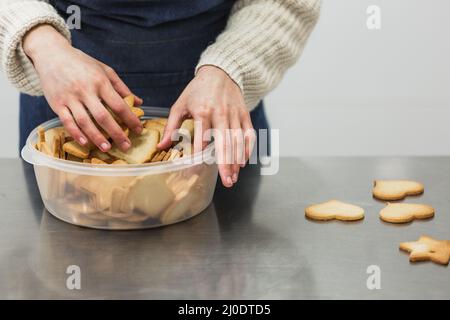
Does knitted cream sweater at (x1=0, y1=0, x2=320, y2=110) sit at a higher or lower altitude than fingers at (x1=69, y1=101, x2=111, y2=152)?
higher

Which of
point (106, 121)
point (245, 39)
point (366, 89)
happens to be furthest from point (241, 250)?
point (366, 89)

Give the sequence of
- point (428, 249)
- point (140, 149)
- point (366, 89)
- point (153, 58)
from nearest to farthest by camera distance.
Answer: point (428, 249) < point (140, 149) < point (153, 58) < point (366, 89)

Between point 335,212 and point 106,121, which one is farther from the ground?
point 106,121

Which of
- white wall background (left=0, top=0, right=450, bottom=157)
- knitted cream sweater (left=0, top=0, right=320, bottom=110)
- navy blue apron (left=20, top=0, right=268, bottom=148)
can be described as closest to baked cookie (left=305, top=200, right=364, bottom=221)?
knitted cream sweater (left=0, top=0, right=320, bottom=110)

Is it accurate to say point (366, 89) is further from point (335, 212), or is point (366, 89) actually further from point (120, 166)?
point (120, 166)

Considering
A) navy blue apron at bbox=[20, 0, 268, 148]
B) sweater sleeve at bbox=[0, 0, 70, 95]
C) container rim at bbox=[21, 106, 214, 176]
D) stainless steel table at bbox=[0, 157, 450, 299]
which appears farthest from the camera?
navy blue apron at bbox=[20, 0, 268, 148]

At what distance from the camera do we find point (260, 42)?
1.20 m

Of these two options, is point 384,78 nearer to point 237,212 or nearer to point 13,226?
point 237,212

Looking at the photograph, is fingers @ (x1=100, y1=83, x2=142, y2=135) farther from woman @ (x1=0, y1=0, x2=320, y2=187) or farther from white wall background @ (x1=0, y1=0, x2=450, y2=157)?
white wall background @ (x1=0, y1=0, x2=450, y2=157)

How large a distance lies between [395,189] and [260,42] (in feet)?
1.08

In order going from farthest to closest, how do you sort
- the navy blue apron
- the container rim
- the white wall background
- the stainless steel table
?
the white wall background → the navy blue apron → the container rim → the stainless steel table

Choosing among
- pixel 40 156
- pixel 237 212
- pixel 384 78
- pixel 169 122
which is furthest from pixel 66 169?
pixel 384 78

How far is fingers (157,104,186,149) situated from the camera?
1.00 m
